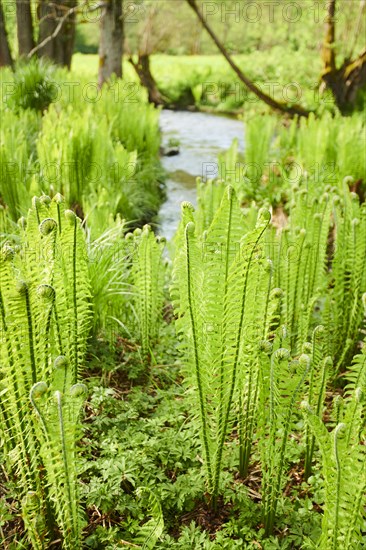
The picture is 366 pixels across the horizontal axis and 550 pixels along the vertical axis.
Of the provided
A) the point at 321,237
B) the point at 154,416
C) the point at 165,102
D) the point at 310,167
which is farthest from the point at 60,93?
the point at 165,102

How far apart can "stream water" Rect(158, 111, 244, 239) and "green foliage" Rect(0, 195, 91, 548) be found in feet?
9.29

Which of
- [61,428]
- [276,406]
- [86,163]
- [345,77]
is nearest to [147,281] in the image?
[276,406]

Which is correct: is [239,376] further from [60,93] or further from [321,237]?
[60,93]

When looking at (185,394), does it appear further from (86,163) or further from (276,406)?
(86,163)

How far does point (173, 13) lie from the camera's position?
16891 mm

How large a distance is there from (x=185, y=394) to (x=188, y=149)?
7.05m

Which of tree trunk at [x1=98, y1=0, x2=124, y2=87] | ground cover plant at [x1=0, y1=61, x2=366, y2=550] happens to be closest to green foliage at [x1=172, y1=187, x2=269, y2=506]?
ground cover plant at [x1=0, y1=61, x2=366, y2=550]

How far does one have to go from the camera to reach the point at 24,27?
31.0ft

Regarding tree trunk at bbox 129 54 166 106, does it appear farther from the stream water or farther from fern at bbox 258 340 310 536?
fern at bbox 258 340 310 536

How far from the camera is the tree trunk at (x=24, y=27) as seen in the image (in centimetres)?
927

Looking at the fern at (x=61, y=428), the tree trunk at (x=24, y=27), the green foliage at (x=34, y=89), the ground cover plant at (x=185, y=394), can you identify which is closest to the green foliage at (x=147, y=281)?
the ground cover plant at (x=185, y=394)

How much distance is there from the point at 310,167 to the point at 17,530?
3.79m

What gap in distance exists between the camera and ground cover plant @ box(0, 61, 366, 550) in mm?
1235

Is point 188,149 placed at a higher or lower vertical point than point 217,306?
lower
